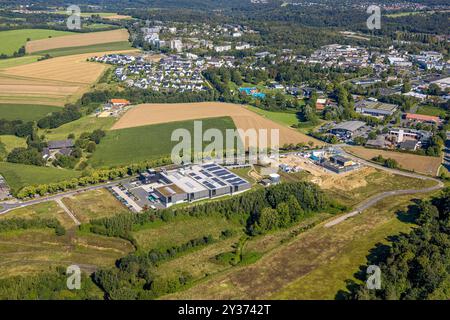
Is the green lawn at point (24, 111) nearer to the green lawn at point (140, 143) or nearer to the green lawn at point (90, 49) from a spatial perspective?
the green lawn at point (140, 143)

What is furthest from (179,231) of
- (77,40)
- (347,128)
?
(77,40)

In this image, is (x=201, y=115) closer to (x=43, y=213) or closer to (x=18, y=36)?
(x=43, y=213)

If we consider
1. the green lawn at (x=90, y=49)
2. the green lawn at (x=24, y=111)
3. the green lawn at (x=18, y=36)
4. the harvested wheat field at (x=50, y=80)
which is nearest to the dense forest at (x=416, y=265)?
the green lawn at (x=24, y=111)

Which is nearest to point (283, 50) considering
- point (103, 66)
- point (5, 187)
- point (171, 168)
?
point (103, 66)

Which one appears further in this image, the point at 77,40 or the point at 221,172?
the point at 77,40

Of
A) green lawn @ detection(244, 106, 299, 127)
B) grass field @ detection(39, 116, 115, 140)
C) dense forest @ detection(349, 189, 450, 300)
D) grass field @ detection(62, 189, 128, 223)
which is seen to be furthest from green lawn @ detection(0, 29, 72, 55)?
dense forest @ detection(349, 189, 450, 300)

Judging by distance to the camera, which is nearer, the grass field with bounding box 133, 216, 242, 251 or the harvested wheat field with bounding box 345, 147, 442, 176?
the grass field with bounding box 133, 216, 242, 251

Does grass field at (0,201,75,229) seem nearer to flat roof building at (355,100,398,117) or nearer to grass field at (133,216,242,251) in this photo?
grass field at (133,216,242,251)
